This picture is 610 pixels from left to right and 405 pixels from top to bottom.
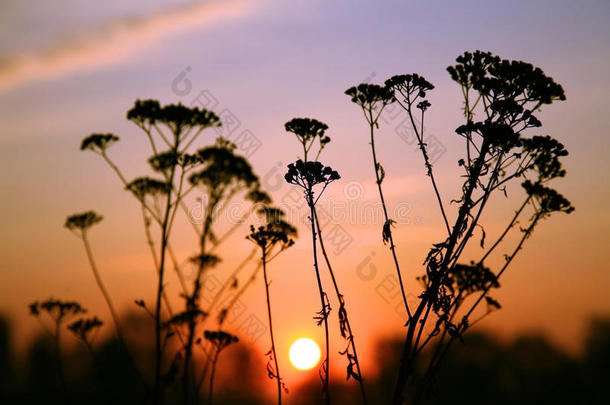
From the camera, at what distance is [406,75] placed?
21.5 ft

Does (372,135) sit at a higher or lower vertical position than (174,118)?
lower

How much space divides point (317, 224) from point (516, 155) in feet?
7.77

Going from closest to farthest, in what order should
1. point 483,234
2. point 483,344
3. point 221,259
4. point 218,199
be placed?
1. point 483,234
2. point 218,199
3. point 221,259
4. point 483,344

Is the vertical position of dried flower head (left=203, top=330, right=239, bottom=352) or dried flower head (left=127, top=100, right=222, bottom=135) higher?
dried flower head (left=127, top=100, right=222, bottom=135)

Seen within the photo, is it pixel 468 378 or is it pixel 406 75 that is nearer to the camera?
pixel 406 75

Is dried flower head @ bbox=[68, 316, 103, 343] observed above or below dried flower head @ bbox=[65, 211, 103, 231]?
below

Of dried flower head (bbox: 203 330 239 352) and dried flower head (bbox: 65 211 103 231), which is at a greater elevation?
dried flower head (bbox: 65 211 103 231)

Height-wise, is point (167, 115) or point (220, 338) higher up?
point (167, 115)

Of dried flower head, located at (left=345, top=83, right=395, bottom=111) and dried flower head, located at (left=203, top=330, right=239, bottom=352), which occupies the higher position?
dried flower head, located at (left=345, top=83, right=395, bottom=111)

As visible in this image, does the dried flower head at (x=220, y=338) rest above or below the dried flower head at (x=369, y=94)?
below

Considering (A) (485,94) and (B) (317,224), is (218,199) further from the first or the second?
(A) (485,94)

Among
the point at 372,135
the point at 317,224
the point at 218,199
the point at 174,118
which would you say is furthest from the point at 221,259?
the point at 372,135

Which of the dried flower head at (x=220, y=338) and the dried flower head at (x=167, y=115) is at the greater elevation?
the dried flower head at (x=167, y=115)

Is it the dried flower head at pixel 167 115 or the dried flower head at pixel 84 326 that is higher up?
the dried flower head at pixel 167 115
